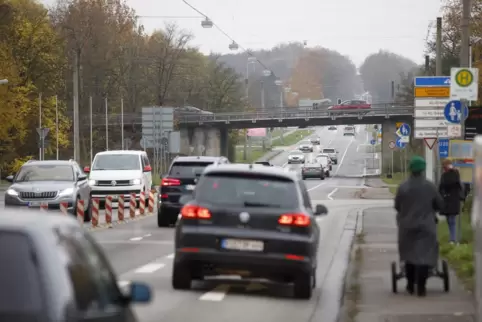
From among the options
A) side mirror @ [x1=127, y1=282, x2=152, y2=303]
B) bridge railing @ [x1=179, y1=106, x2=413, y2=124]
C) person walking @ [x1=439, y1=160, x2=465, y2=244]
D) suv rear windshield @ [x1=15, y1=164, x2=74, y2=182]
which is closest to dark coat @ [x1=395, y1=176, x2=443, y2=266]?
person walking @ [x1=439, y1=160, x2=465, y2=244]

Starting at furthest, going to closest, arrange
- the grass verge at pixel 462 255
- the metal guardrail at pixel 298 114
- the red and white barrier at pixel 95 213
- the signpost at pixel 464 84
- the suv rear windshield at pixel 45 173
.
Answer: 1. the metal guardrail at pixel 298 114
2. the suv rear windshield at pixel 45 173
3. the red and white barrier at pixel 95 213
4. the signpost at pixel 464 84
5. the grass verge at pixel 462 255

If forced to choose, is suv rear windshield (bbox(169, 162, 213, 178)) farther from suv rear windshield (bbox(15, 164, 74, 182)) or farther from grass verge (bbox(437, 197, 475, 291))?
grass verge (bbox(437, 197, 475, 291))

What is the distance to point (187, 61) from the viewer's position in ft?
357

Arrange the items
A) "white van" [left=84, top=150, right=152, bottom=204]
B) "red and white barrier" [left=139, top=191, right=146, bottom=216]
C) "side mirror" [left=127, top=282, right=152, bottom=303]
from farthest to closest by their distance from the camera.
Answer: "white van" [left=84, top=150, right=152, bottom=204]
"red and white barrier" [left=139, top=191, right=146, bottom=216]
"side mirror" [left=127, top=282, right=152, bottom=303]

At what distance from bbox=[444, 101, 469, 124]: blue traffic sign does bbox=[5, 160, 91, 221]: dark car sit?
10.7 metres

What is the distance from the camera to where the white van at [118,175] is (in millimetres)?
40188

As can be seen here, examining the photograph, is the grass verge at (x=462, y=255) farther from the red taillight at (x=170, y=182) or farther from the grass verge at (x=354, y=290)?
the red taillight at (x=170, y=182)

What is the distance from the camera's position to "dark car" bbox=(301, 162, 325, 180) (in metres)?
97.1

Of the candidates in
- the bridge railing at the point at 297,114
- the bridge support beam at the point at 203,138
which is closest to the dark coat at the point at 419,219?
the bridge railing at the point at 297,114

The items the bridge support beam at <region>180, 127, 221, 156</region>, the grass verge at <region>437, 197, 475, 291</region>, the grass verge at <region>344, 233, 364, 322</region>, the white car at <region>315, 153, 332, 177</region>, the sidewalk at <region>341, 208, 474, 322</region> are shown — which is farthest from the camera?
the bridge support beam at <region>180, 127, 221, 156</region>

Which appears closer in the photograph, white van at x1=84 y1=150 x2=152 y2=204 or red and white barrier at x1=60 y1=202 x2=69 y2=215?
red and white barrier at x1=60 y1=202 x2=69 y2=215

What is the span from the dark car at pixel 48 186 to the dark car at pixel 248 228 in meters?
17.0

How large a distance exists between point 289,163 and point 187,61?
25.0 meters

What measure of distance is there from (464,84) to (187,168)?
29.1 ft
